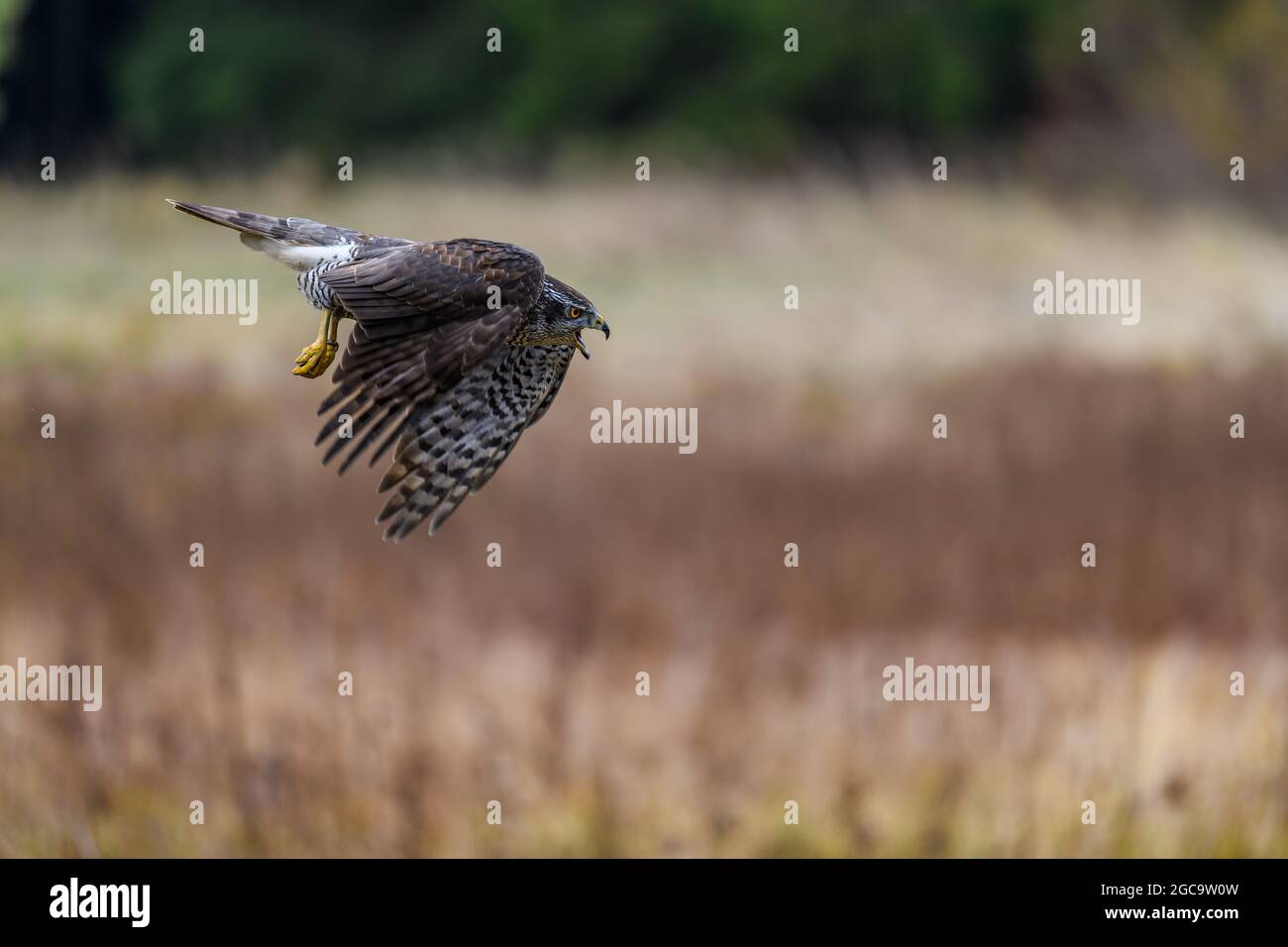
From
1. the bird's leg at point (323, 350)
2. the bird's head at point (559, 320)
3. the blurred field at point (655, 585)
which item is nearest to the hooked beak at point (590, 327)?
the bird's head at point (559, 320)

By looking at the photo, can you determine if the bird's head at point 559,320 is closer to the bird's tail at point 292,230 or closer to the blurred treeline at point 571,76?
the bird's tail at point 292,230

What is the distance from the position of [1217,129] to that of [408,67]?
47.7 ft

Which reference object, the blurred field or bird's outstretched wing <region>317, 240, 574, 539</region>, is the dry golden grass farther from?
bird's outstretched wing <region>317, 240, 574, 539</region>

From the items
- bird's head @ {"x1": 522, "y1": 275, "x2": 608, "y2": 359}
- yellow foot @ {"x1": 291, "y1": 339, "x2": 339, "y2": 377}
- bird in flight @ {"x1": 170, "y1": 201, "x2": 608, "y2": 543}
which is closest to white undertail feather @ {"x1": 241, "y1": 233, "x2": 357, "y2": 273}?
bird in flight @ {"x1": 170, "y1": 201, "x2": 608, "y2": 543}

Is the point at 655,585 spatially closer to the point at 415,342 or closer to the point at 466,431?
the point at 466,431

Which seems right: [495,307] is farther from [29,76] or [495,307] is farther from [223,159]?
[29,76]

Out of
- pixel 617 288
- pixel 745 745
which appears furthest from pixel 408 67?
pixel 745 745

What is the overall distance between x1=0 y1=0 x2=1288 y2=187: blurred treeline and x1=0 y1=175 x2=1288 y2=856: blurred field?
25.5ft

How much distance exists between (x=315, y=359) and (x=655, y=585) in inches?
468

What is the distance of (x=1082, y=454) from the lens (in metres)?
15.7

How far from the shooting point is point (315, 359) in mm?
1931

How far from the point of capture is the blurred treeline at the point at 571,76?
26812mm

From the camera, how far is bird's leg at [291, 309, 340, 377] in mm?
1873

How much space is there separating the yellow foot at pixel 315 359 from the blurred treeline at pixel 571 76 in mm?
25331
